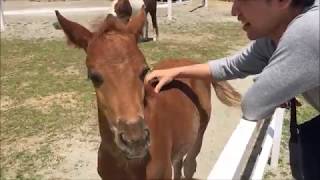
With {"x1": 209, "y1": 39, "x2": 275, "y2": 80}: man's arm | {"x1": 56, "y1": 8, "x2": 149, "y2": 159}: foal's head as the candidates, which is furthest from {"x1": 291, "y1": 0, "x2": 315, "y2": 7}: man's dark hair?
{"x1": 56, "y1": 8, "x2": 149, "y2": 159}: foal's head

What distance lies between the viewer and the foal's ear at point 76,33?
9.39 ft

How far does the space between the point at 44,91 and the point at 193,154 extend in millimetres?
4375

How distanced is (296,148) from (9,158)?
14.1 ft

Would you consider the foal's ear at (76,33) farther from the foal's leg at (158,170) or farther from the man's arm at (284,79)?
the man's arm at (284,79)

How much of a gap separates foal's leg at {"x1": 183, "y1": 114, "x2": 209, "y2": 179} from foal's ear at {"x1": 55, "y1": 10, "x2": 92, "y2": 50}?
5.56 ft

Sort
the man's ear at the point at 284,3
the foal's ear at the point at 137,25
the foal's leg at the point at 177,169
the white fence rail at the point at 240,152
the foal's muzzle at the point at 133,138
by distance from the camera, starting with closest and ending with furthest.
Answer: the man's ear at the point at 284,3 → the white fence rail at the point at 240,152 → the foal's muzzle at the point at 133,138 → the foal's ear at the point at 137,25 → the foal's leg at the point at 177,169

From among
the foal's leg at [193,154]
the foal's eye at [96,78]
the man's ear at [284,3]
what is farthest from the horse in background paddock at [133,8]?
the man's ear at [284,3]

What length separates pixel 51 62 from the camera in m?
10.4

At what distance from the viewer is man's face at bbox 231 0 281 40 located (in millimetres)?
1485

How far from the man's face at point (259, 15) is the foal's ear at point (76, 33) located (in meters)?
1.44

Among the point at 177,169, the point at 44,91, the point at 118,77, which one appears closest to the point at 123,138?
the point at 118,77

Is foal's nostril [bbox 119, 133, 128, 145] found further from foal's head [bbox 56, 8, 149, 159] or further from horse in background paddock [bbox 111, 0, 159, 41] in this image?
horse in background paddock [bbox 111, 0, 159, 41]

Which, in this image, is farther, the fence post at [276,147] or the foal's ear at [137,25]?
the fence post at [276,147]

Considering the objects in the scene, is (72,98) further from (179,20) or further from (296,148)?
(179,20)
